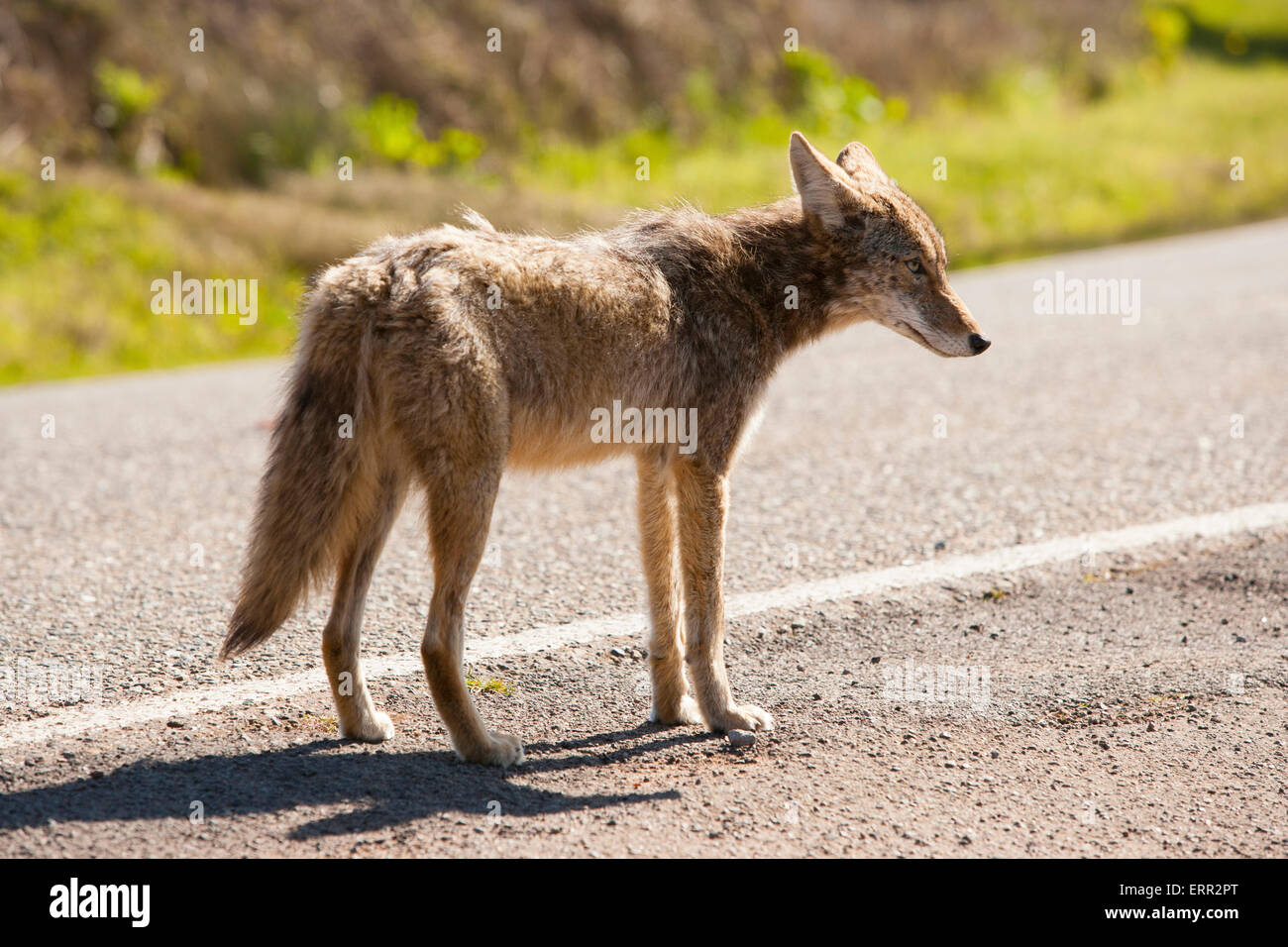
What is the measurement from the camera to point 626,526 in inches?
256

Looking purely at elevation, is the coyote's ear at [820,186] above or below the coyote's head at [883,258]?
above

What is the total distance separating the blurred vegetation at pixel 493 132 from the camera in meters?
13.8

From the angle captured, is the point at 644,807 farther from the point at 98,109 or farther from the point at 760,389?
the point at 98,109

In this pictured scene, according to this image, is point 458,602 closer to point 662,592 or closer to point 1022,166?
point 662,592

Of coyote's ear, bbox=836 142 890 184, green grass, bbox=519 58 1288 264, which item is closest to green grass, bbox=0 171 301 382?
green grass, bbox=519 58 1288 264

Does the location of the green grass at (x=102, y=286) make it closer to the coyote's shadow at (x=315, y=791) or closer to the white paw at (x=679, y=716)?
the white paw at (x=679, y=716)

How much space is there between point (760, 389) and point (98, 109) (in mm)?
13939

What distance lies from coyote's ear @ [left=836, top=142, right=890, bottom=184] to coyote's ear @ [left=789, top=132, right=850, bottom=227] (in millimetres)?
249

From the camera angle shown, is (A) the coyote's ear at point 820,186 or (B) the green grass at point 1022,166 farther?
(B) the green grass at point 1022,166

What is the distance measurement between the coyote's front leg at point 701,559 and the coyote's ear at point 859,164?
144 cm

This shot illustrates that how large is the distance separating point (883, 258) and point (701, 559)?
1351mm

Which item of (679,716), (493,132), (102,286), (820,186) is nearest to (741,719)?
(679,716)

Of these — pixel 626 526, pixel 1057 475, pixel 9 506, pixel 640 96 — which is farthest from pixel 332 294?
pixel 640 96

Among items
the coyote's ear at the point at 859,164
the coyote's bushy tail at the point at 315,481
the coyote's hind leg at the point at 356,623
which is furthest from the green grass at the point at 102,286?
the coyote's bushy tail at the point at 315,481
